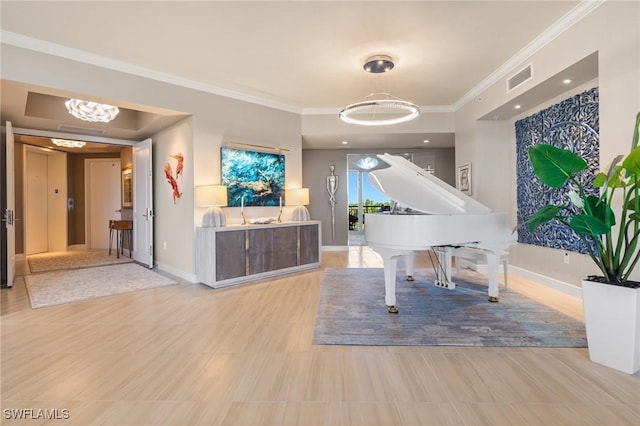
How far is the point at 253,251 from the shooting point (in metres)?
4.63

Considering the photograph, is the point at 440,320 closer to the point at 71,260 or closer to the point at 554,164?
the point at 554,164

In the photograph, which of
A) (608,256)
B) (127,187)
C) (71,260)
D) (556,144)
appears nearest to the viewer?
(608,256)

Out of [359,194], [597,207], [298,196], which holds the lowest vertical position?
[597,207]

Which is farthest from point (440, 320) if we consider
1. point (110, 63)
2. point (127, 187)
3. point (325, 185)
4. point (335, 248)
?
point (127, 187)

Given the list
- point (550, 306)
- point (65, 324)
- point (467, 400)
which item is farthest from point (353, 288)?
point (65, 324)

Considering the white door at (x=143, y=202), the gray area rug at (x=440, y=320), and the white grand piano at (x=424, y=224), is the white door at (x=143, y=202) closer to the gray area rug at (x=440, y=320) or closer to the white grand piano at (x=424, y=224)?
the gray area rug at (x=440, y=320)

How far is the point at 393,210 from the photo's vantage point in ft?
12.2

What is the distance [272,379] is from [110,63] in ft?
13.3

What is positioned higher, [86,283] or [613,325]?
[613,325]

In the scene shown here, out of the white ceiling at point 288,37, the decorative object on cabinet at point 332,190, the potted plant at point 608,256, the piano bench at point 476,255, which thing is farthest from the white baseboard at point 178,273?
the potted plant at point 608,256

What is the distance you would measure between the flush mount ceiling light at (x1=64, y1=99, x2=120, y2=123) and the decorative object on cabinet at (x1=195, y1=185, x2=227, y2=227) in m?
1.83

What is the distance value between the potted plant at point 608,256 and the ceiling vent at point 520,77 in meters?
2.05

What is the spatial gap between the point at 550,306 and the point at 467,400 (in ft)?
7.38

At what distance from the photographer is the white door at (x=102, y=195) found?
797 cm
